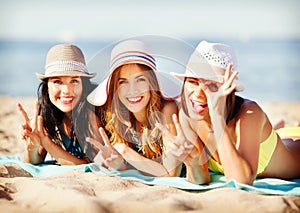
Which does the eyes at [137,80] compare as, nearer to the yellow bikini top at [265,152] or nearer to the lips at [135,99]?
the lips at [135,99]

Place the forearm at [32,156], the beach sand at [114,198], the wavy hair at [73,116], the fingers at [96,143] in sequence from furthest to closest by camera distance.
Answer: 1. the forearm at [32,156]
2. the wavy hair at [73,116]
3. the fingers at [96,143]
4. the beach sand at [114,198]

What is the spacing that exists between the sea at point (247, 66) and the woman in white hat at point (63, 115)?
122 millimetres

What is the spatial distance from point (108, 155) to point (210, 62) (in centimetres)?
61

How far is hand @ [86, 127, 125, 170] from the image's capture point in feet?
7.01

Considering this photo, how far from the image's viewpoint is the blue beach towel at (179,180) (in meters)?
1.91

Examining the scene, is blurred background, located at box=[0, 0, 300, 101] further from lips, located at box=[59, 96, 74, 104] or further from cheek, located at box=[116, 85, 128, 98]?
cheek, located at box=[116, 85, 128, 98]

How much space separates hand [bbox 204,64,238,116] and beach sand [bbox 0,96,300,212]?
31 centimetres

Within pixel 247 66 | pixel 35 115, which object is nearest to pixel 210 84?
pixel 35 115

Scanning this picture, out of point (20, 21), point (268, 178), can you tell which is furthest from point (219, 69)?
point (20, 21)

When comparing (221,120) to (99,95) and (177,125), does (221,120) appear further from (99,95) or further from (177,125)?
(99,95)

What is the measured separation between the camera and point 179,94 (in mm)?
2189

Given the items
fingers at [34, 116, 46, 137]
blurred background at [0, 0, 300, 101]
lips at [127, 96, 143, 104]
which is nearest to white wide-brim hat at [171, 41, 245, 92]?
lips at [127, 96, 143, 104]

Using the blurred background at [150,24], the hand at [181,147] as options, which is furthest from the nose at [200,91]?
the blurred background at [150,24]

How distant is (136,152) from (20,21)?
58.4 feet
